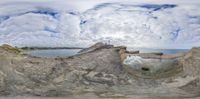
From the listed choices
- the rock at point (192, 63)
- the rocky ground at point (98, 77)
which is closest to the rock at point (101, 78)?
the rocky ground at point (98, 77)

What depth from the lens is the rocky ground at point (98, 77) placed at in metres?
25.4

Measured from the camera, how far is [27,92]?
25.7 meters

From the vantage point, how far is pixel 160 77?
84.3 feet

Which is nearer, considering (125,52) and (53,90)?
(53,90)

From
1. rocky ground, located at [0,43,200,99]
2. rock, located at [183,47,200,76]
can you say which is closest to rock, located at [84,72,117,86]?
rocky ground, located at [0,43,200,99]

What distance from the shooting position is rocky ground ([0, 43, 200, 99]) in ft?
83.2

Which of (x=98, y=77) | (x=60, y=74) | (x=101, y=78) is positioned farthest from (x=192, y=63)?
(x=60, y=74)

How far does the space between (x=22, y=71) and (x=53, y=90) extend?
2.08m

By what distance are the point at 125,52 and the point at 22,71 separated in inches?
233

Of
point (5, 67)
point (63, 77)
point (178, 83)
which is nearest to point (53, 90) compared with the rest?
point (63, 77)

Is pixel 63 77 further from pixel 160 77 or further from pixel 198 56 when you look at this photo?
pixel 198 56

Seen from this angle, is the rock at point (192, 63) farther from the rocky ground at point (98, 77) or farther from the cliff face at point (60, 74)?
the cliff face at point (60, 74)

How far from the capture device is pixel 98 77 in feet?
85.1

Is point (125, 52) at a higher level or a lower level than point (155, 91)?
higher
